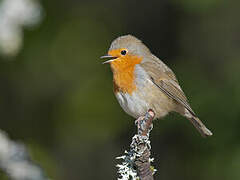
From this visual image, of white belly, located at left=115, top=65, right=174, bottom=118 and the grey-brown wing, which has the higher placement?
the grey-brown wing

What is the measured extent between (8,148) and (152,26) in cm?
474

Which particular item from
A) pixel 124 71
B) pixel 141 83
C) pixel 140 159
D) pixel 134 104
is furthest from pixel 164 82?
pixel 140 159

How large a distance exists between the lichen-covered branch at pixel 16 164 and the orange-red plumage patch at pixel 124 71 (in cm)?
165

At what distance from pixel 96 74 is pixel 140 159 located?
4.20 meters

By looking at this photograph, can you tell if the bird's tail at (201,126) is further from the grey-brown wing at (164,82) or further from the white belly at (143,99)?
the white belly at (143,99)

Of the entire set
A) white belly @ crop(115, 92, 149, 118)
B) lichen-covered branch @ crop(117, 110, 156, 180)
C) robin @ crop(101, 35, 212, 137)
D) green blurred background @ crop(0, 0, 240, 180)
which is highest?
green blurred background @ crop(0, 0, 240, 180)

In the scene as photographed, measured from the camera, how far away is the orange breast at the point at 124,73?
448 centimetres

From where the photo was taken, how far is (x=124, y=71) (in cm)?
458

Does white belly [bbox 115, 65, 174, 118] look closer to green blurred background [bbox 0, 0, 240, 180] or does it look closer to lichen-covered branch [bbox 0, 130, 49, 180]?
A: green blurred background [bbox 0, 0, 240, 180]

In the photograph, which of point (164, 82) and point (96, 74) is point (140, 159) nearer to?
point (164, 82)

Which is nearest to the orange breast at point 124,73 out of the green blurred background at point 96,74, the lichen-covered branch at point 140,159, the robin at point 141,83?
the robin at point 141,83

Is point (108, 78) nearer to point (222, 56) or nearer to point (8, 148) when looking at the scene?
point (222, 56)

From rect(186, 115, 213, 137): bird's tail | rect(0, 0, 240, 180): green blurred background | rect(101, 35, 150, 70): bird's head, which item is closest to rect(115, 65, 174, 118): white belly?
rect(101, 35, 150, 70): bird's head

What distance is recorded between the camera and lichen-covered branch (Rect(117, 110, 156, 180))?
2682 millimetres
